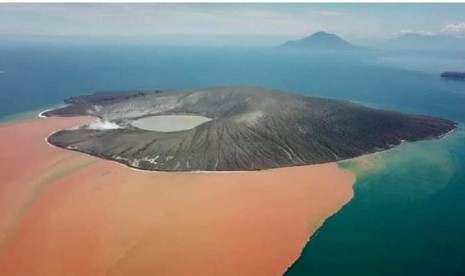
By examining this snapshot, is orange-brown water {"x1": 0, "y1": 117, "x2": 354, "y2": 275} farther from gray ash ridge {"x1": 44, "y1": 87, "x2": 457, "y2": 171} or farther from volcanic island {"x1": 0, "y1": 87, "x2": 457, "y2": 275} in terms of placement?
gray ash ridge {"x1": 44, "y1": 87, "x2": 457, "y2": 171}

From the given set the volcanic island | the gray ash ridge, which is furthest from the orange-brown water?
the gray ash ridge

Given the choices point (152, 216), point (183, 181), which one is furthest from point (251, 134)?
point (152, 216)

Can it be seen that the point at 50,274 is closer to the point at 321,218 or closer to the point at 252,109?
the point at 321,218

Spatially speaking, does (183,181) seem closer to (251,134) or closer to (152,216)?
(152,216)

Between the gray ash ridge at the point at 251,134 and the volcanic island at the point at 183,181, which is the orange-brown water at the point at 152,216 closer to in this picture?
the volcanic island at the point at 183,181

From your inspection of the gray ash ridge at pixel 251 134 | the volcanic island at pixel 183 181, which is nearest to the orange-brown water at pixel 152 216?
the volcanic island at pixel 183 181

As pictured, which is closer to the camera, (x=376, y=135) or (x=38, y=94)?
(x=376, y=135)

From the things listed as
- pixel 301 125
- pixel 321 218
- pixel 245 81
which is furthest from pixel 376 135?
pixel 245 81
